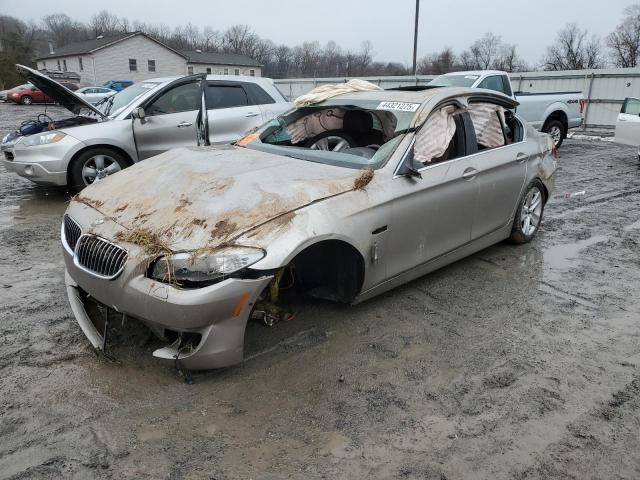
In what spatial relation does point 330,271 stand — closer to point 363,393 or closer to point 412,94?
point 363,393

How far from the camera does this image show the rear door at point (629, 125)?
10.8 metres

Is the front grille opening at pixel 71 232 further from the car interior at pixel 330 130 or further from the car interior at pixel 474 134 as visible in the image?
the car interior at pixel 474 134

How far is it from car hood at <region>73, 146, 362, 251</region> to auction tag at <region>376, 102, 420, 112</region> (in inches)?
34.4

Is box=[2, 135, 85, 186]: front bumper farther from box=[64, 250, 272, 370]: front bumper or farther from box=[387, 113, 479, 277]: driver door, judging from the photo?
box=[387, 113, 479, 277]: driver door

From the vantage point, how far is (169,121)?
24.9 feet

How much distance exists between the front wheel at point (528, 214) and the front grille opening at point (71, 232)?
4067mm

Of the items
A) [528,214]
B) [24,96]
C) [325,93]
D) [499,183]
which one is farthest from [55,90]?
[24,96]

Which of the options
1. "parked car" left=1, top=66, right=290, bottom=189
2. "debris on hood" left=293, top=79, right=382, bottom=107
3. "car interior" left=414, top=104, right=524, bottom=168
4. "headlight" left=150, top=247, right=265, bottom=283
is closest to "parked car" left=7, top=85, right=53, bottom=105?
"parked car" left=1, top=66, right=290, bottom=189

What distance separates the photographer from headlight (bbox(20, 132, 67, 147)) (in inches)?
279

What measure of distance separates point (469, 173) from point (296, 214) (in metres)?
1.93

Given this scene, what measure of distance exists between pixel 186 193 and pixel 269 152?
118cm

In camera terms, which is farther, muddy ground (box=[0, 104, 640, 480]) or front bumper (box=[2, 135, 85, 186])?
front bumper (box=[2, 135, 85, 186])

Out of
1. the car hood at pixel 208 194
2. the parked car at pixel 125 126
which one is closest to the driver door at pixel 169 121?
the parked car at pixel 125 126

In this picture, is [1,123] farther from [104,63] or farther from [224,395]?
[104,63]
